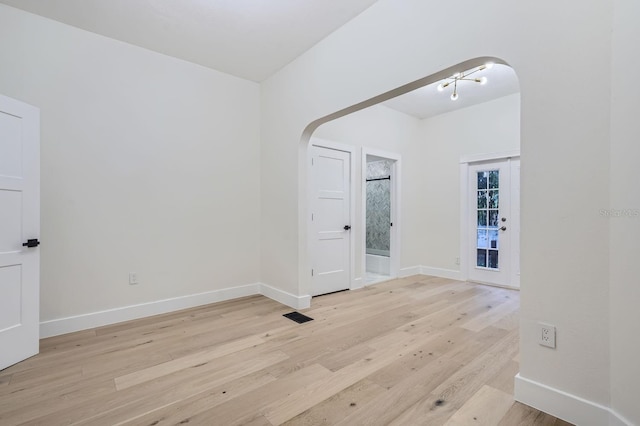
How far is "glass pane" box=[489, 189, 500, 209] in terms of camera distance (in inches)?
191

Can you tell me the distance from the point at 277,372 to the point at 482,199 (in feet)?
14.6

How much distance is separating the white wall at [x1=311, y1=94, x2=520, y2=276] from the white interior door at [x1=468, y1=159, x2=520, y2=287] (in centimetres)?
25

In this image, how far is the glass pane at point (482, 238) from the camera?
500 centimetres

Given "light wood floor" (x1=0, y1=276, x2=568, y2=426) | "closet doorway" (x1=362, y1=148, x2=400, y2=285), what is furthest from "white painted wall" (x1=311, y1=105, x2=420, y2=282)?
"light wood floor" (x1=0, y1=276, x2=568, y2=426)

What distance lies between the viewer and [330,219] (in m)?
4.38

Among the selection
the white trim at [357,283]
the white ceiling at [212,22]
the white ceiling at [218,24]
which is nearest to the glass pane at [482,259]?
the white trim at [357,283]

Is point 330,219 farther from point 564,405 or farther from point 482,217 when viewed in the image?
point 564,405

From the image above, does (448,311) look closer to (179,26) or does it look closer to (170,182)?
(170,182)

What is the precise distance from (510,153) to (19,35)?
6.03m

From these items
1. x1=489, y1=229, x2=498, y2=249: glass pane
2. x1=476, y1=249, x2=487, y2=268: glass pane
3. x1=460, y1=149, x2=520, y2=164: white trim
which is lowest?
x1=476, y1=249, x2=487, y2=268: glass pane

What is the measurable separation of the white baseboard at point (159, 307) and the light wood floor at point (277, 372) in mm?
111

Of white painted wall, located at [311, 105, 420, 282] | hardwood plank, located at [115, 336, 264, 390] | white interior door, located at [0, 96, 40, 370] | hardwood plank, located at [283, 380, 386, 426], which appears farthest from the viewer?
white painted wall, located at [311, 105, 420, 282]

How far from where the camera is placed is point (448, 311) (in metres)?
3.49

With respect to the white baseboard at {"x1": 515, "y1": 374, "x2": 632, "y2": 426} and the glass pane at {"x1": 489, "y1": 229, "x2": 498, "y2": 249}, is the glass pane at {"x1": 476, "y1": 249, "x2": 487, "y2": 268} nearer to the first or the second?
the glass pane at {"x1": 489, "y1": 229, "x2": 498, "y2": 249}
